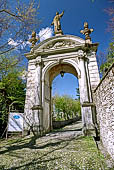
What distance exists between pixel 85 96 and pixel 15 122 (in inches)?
176

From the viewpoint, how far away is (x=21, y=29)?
4.33m

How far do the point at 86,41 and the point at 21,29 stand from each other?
15.6 ft

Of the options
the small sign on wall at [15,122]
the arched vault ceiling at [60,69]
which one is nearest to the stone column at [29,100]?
the small sign on wall at [15,122]

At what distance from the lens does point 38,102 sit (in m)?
6.64

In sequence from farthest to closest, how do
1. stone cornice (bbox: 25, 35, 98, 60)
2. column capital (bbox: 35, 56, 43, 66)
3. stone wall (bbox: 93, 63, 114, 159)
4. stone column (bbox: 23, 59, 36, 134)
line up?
1. column capital (bbox: 35, 56, 43, 66)
2. stone cornice (bbox: 25, 35, 98, 60)
3. stone column (bbox: 23, 59, 36, 134)
4. stone wall (bbox: 93, 63, 114, 159)

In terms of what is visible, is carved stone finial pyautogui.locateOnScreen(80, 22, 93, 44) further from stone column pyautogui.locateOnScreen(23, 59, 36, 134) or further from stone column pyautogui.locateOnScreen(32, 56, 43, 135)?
stone column pyautogui.locateOnScreen(23, 59, 36, 134)

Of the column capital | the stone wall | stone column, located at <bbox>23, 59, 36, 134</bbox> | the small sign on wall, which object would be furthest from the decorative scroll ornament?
the small sign on wall

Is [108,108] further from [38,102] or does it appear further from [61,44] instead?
[61,44]

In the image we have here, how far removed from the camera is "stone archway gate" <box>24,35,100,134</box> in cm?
616

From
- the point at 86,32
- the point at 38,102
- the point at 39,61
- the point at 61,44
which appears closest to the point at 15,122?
the point at 38,102

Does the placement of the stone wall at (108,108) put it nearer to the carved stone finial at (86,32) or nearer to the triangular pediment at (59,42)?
the triangular pediment at (59,42)

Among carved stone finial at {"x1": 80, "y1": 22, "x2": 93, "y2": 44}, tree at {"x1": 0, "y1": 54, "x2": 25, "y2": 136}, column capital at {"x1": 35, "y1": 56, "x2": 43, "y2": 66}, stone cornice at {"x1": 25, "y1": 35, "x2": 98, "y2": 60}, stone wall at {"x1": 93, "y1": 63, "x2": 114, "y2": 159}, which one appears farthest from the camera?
tree at {"x1": 0, "y1": 54, "x2": 25, "y2": 136}

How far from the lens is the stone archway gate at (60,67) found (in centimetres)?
616

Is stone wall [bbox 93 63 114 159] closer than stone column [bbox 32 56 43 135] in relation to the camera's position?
Yes
